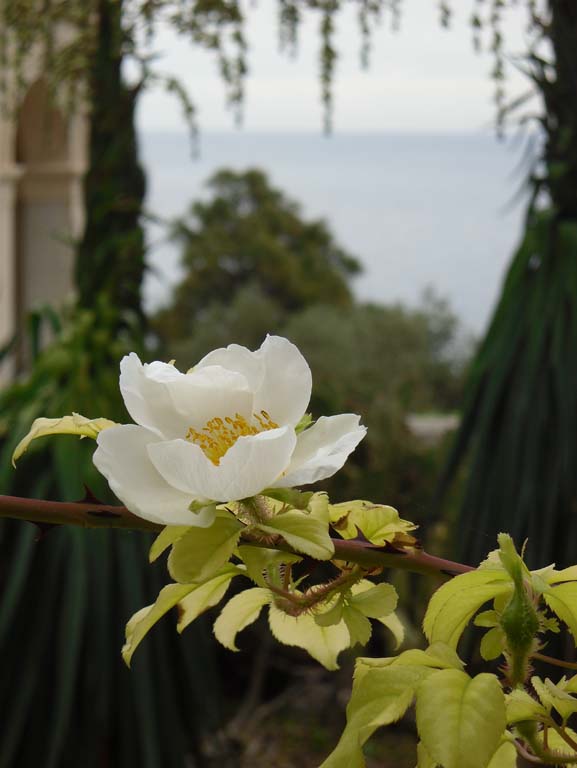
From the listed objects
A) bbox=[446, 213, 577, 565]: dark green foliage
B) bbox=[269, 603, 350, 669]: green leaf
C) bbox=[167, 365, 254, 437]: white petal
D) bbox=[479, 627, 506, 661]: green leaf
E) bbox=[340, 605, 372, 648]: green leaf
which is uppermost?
bbox=[167, 365, 254, 437]: white petal

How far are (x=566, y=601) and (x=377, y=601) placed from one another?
0.05 m

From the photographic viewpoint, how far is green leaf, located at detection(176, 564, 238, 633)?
27 centimetres

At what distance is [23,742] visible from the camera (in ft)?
4.19

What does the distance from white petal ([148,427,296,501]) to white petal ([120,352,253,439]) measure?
0.03 metres

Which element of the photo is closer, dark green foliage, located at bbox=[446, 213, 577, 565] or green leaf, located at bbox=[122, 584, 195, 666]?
green leaf, located at bbox=[122, 584, 195, 666]

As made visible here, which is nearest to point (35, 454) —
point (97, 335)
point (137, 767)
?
point (97, 335)

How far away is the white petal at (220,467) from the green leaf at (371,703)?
0.18ft

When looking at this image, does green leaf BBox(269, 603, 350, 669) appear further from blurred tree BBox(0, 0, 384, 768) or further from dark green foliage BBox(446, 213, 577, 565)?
blurred tree BBox(0, 0, 384, 768)

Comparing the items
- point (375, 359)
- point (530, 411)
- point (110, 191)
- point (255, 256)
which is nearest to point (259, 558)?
point (530, 411)

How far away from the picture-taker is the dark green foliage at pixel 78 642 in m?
1.24

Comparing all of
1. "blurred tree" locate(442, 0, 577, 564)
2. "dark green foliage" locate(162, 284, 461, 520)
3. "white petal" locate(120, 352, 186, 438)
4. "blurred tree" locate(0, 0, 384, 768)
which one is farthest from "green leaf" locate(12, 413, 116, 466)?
"dark green foliage" locate(162, 284, 461, 520)

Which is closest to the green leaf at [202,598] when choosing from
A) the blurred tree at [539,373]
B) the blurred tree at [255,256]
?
the blurred tree at [539,373]

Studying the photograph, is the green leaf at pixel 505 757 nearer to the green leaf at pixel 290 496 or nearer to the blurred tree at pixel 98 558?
the green leaf at pixel 290 496

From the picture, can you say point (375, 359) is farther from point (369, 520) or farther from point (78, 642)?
point (369, 520)
